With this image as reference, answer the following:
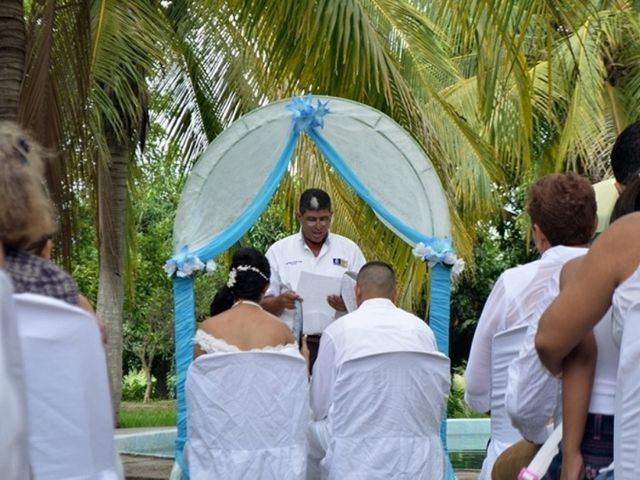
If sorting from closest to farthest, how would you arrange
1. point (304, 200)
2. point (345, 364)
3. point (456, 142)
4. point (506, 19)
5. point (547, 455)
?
point (547, 455), point (345, 364), point (506, 19), point (304, 200), point (456, 142)

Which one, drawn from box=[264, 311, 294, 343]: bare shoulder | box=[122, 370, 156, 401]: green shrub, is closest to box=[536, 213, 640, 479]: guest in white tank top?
box=[264, 311, 294, 343]: bare shoulder

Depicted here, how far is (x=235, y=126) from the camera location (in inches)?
376

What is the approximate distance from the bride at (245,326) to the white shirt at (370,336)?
24 cm

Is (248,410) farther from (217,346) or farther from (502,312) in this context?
(502,312)

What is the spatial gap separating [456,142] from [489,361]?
1035 cm

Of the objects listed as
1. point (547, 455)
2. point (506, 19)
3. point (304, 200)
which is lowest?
point (547, 455)

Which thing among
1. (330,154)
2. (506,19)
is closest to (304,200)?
(330,154)

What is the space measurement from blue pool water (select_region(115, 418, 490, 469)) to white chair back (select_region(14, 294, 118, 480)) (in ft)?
36.4

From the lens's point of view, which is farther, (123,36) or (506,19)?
(123,36)

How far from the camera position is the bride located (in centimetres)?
733

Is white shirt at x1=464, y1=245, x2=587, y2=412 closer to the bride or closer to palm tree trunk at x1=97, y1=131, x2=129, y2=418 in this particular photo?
the bride

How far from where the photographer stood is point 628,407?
10.5 ft

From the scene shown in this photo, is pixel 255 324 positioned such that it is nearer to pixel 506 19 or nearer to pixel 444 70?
pixel 506 19

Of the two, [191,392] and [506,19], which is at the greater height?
[506,19]
